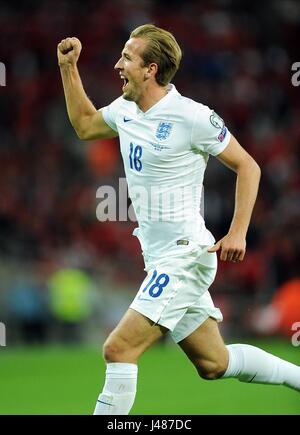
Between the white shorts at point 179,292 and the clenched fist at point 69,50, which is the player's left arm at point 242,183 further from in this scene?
the clenched fist at point 69,50

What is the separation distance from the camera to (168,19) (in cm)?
1753

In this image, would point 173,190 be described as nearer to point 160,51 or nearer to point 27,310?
point 160,51

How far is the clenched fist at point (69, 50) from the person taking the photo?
5.84 metres

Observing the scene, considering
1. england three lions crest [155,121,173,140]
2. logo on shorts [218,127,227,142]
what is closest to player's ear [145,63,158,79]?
england three lions crest [155,121,173,140]

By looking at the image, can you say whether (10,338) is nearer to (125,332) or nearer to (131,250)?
(131,250)

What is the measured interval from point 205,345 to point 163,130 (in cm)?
115

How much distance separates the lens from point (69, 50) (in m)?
5.88

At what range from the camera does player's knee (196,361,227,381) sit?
5641 mm

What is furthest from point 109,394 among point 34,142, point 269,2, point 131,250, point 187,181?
point 269,2

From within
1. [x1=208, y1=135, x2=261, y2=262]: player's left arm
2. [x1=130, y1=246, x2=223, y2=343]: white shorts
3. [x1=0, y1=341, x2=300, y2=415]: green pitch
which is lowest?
[x1=0, y1=341, x2=300, y2=415]: green pitch

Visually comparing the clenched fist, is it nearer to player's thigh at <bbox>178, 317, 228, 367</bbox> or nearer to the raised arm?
the raised arm

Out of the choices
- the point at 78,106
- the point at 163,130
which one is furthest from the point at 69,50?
the point at 163,130

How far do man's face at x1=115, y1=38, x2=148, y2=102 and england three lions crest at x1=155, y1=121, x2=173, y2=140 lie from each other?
0.21 m
